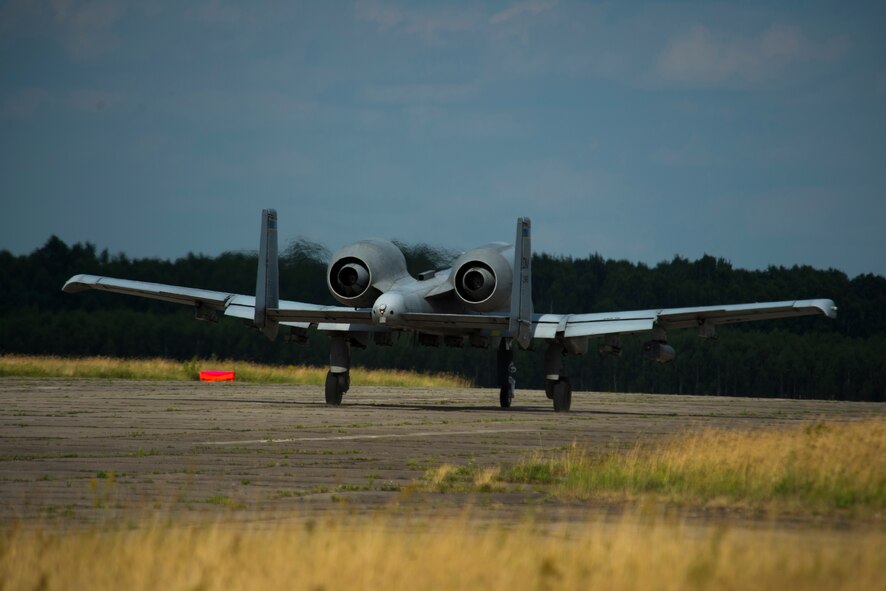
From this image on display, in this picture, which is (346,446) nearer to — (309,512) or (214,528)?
(309,512)

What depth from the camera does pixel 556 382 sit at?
32781 millimetres

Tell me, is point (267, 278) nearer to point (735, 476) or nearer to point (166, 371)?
point (735, 476)

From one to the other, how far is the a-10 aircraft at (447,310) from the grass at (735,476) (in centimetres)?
1246

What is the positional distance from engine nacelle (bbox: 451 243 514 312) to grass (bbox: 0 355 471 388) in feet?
67.6

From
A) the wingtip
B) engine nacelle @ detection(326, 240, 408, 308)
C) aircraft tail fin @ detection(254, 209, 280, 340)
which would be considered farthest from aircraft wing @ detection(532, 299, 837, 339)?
the wingtip

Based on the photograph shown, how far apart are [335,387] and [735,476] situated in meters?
19.5

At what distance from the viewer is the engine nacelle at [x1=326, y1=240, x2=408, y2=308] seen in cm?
3141

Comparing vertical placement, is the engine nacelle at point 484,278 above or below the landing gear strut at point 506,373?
above

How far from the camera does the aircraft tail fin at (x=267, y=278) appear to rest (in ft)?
98.7

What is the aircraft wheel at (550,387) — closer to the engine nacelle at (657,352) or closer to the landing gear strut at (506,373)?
the landing gear strut at (506,373)

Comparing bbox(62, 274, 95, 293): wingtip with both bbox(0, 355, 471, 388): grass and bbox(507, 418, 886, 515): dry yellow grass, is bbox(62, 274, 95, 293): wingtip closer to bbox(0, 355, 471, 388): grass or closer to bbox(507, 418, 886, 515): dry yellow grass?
bbox(0, 355, 471, 388): grass

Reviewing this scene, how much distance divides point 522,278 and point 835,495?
16951 millimetres

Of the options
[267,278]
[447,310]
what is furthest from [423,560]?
[447,310]

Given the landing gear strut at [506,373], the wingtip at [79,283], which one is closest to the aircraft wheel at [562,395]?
the landing gear strut at [506,373]
